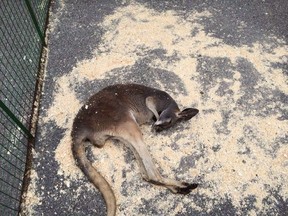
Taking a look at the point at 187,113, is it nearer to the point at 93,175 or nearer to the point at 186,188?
the point at 186,188

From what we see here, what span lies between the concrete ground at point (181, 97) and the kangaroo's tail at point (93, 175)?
161 millimetres

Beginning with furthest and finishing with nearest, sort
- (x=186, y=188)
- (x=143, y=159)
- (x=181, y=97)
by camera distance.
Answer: (x=181, y=97), (x=143, y=159), (x=186, y=188)

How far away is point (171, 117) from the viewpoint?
14.3 ft

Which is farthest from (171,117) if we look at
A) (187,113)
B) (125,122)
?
(125,122)

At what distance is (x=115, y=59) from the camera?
5387 mm

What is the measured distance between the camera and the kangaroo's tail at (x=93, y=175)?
3822 millimetres

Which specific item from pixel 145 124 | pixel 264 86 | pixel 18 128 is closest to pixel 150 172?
pixel 145 124

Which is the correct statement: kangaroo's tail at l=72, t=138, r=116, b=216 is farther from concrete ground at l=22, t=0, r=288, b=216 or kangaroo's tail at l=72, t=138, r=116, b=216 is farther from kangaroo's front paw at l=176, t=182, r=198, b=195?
kangaroo's front paw at l=176, t=182, r=198, b=195

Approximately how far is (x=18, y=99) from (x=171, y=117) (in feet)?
7.22

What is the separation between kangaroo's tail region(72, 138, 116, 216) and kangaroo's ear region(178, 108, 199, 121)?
1234mm

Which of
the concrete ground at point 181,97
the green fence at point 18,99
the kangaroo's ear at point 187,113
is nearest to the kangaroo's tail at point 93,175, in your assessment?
the concrete ground at point 181,97

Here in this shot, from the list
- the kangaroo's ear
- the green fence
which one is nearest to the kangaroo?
the kangaroo's ear

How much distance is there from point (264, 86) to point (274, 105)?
1.15 ft

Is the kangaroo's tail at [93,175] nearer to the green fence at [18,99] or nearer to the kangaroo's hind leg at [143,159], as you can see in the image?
the kangaroo's hind leg at [143,159]
